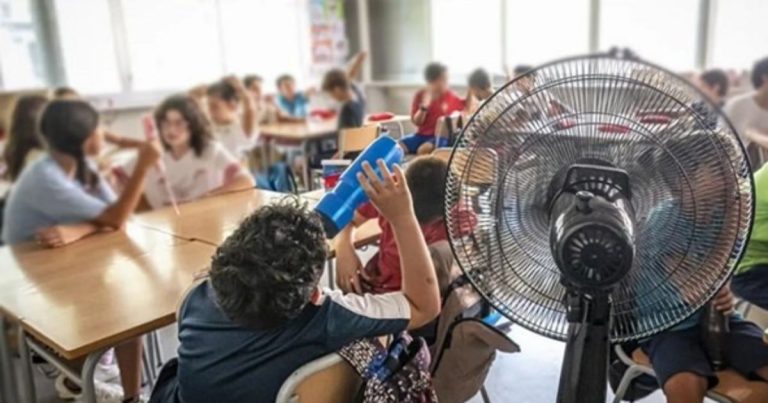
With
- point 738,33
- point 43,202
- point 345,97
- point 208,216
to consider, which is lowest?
point 208,216

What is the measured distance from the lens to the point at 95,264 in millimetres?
1674

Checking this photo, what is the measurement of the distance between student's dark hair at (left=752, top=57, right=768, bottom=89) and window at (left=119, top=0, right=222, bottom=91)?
4435 mm

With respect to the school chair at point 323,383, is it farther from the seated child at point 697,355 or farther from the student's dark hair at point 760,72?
the student's dark hair at point 760,72

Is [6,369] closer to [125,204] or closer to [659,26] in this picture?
[125,204]

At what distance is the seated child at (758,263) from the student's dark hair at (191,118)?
197 centimetres

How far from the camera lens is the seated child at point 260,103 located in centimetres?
510

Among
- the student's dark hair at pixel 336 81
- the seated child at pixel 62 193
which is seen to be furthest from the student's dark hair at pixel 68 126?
the student's dark hair at pixel 336 81

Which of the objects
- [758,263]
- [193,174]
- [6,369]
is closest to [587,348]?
[758,263]

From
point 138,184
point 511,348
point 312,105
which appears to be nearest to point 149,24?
point 312,105

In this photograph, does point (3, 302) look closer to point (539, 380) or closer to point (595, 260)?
point (595, 260)

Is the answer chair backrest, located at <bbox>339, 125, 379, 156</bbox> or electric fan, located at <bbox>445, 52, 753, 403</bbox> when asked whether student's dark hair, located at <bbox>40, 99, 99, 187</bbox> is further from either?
electric fan, located at <bbox>445, 52, 753, 403</bbox>

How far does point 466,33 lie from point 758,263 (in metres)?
5.24

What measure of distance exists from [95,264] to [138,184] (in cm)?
39

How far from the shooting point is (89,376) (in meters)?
1.24
